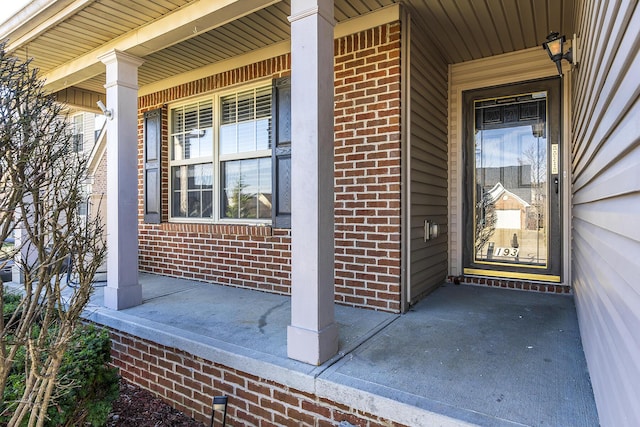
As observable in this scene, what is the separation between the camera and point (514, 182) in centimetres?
399

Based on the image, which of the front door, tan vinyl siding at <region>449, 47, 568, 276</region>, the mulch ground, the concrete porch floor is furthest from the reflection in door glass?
the mulch ground

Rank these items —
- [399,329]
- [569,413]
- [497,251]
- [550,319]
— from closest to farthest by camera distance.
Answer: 1. [569,413]
2. [399,329]
3. [550,319]
4. [497,251]

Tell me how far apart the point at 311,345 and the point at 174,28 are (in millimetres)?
2718

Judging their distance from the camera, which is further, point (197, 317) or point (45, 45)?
point (45, 45)

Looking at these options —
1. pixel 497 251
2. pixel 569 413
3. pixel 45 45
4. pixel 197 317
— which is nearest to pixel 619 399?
pixel 569 413

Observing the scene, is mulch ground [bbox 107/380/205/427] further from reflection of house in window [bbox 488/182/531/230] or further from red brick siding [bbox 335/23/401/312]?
reflection of house in window [bbox 488/182/531/230]

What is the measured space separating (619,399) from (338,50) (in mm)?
3191

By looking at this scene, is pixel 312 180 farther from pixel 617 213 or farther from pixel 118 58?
pixel 118 58

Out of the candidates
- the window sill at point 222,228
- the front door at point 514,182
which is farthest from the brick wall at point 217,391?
the front door at point 514,182

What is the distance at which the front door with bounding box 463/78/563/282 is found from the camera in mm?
3799

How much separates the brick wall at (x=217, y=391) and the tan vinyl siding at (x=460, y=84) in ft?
9.14

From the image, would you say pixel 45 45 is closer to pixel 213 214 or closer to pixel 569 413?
pixel 213 214

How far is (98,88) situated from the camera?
17.7ft

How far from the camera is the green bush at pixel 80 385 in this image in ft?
A: 6.40
